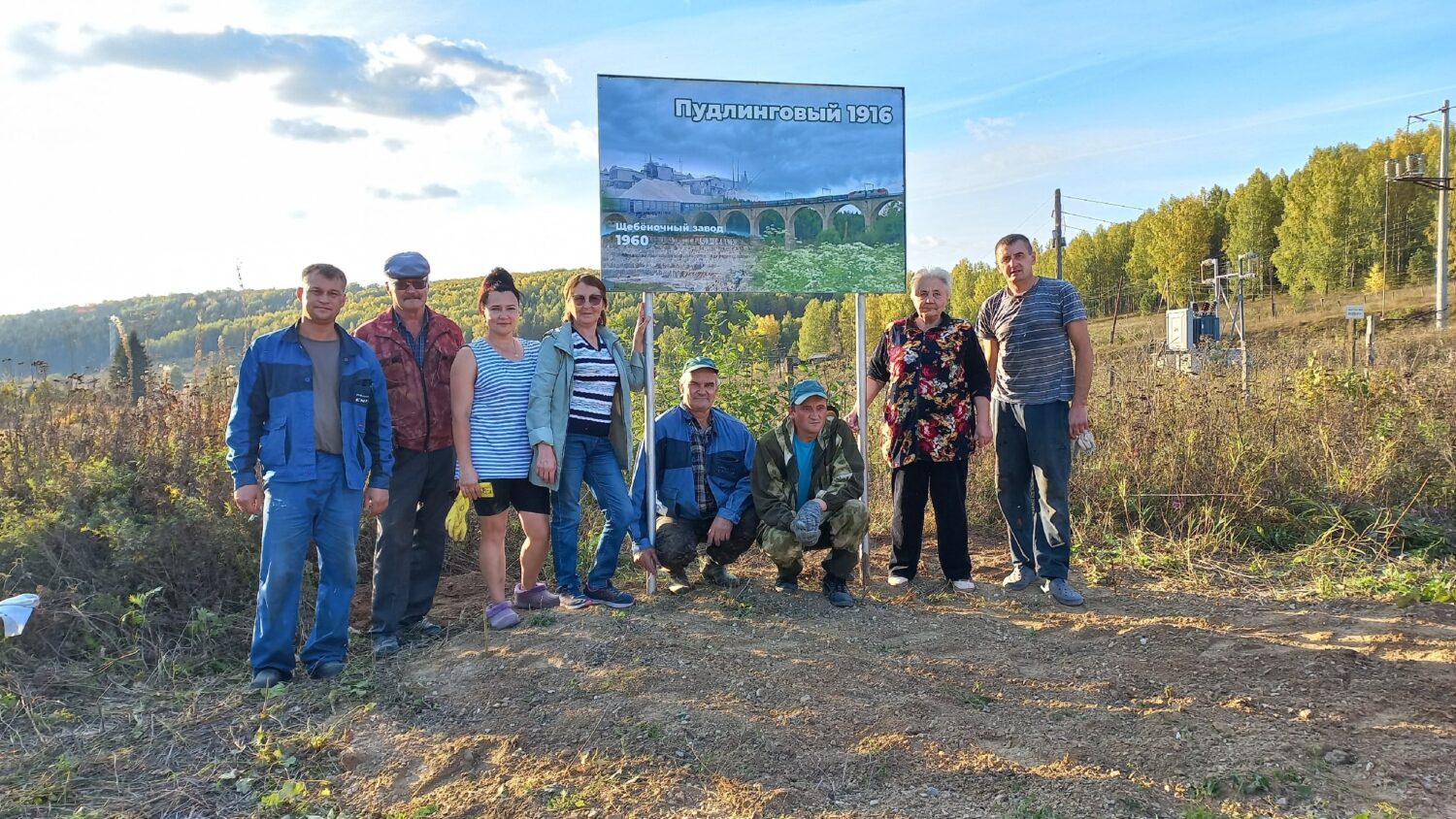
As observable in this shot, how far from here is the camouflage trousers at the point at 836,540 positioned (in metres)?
4.62

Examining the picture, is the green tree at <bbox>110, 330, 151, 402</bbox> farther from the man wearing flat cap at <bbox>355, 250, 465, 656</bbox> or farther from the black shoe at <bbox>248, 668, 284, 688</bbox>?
the black shoe at <bbox>248, 668, 284, 688</bbox>

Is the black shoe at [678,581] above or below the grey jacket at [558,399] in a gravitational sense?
below

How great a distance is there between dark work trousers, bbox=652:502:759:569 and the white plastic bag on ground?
3.14m

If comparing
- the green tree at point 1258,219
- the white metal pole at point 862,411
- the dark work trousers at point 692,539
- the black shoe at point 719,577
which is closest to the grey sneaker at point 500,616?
the dark work trousers at point 692,539

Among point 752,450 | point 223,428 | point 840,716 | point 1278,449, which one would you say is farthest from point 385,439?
point 1278,449

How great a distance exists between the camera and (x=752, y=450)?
16.5ft

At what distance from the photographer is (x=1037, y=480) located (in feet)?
15.8

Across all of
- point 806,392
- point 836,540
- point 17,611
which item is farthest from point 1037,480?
point 17,611

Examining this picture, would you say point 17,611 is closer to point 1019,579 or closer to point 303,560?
point 303,560

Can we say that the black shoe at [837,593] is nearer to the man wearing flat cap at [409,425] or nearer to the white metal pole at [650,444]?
the white metal pole at [650,444]

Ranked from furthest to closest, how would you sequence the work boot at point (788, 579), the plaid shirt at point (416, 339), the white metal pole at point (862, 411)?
the white metal pole at point (862, 411) < the work boot at point (788, 579) < the plaid shirt at point (416, 339)

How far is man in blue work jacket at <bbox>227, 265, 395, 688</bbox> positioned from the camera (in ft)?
12.2

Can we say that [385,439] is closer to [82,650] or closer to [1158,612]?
[82,650]

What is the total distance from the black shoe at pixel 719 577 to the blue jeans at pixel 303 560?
2.06 metres
